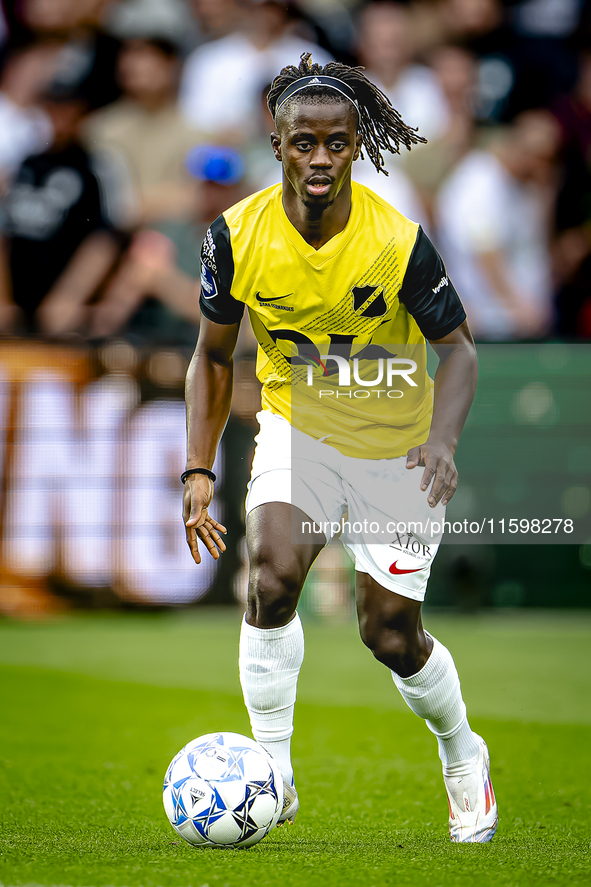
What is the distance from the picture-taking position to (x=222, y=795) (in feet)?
11.5

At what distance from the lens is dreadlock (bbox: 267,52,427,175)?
13.4 ft

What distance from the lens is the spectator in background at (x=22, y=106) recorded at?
9.92m

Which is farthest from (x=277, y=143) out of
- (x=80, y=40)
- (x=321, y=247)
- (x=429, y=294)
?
(x=80, y=40)

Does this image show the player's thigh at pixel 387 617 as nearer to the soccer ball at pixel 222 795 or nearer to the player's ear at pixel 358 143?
the soccer ball at pixel 222 795

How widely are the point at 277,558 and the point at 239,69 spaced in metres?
6.86

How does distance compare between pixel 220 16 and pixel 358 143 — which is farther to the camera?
pixel 220 16

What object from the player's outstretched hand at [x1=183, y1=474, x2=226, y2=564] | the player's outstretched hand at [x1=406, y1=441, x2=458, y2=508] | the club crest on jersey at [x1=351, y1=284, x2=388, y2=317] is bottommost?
the player's outstretched hand at [x1=183, y1=474, x2=226, y2=564]

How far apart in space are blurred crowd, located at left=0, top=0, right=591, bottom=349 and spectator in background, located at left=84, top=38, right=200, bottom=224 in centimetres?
2

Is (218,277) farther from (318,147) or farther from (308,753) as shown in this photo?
(308,753)

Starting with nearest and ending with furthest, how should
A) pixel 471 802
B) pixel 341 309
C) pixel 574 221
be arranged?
pixel 471 802 < pixel 341 309 < pixel 574 221

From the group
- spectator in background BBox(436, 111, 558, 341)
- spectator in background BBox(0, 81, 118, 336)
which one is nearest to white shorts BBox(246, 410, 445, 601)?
spectator in background BBox(436, 111, 558, 341)

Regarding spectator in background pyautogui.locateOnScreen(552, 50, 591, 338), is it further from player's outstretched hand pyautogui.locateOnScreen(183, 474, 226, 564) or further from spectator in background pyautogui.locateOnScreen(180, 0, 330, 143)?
player's outstretched hand pyautogui.locateOnScreen(183, 474, 226, 564)

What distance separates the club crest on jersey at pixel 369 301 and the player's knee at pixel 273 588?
0.96 meters

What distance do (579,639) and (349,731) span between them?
3261 mm
